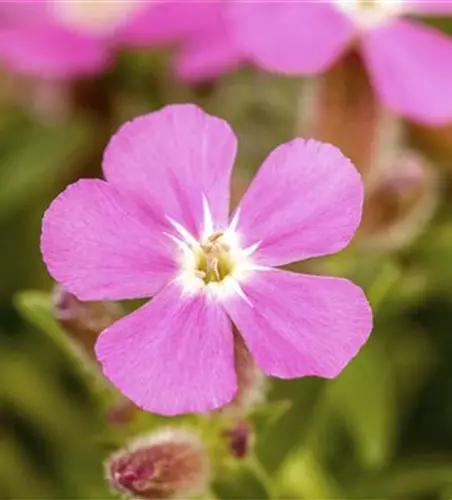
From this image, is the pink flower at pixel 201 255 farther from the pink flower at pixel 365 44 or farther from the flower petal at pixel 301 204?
the pink flower at pixel 365 44

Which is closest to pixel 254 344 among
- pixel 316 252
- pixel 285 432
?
pixel 316 252

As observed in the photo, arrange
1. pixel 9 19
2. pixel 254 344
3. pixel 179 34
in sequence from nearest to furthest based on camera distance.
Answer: pixel 254 344 → pixel 179 34 → pixel 9 19

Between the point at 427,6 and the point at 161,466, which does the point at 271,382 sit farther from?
the point at 427,6

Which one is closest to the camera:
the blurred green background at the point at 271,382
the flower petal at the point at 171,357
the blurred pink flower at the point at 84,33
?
the flower petal at the point at 171,357

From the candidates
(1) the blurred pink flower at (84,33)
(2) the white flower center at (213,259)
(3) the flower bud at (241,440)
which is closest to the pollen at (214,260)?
(2) the white flower center at (213,259)

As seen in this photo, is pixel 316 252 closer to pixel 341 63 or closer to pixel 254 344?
pixel 254 344

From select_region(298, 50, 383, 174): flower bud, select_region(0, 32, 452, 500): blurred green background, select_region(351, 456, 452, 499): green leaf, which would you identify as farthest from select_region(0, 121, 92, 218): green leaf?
select_region(351, 456, 452, 499): green leaf
